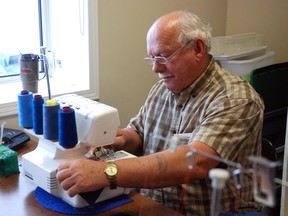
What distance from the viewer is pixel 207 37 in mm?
1576

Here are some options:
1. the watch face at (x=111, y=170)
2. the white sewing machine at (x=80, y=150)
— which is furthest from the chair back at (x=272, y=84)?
the watch face at (x=111, y=170)

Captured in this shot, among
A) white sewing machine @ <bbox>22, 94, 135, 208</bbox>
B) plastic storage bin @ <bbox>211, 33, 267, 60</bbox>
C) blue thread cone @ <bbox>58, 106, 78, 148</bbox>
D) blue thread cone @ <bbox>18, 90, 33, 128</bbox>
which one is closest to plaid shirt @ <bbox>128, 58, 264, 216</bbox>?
white sewing machine @ <bbox>22, 94, 135, 208</bbox>

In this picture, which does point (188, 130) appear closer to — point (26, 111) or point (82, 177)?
point (82, 177)

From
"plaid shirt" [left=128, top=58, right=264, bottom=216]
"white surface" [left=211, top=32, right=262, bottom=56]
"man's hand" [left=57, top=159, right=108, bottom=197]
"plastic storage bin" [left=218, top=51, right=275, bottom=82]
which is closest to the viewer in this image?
"man's hand" [left=57, top=159, right=108, bottom=197]

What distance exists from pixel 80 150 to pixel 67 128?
5.9 inches

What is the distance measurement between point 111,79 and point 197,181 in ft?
3.42

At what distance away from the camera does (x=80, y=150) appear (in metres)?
1.37

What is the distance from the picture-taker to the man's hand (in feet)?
3.96

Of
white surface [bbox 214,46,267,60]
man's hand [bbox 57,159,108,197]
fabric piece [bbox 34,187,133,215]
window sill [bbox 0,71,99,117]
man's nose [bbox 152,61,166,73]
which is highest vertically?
man's nose [bbox 152,61,166,73]

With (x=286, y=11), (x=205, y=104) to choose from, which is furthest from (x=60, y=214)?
(x=286, y=11)

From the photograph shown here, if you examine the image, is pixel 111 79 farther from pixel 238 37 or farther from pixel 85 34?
pixel 238 37

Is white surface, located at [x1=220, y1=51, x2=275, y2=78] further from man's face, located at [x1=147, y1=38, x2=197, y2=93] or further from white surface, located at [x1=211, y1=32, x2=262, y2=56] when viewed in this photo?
man's face, located at [x1=147, y1=38, x2=197, y2=93]

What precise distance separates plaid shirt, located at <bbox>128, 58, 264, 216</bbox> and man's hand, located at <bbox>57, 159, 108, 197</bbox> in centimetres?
35

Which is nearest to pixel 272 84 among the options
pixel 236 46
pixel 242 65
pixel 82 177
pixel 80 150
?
pixel 242 65
